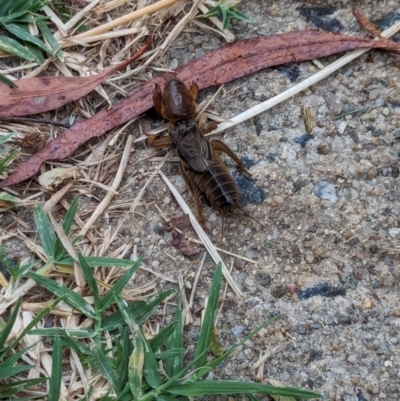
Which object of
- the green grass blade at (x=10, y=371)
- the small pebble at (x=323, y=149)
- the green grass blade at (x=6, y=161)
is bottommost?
the small pebble at (x=323, y=149)

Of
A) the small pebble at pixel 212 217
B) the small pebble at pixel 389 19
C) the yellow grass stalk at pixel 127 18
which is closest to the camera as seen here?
the small pebble at pixel 212 217

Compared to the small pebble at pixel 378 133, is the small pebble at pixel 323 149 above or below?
above

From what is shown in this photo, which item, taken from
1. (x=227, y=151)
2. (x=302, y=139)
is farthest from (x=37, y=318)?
(x=302, y=139)

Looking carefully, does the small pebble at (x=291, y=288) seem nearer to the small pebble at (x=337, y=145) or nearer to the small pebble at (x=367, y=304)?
the small pebble at (x=367, y=304)

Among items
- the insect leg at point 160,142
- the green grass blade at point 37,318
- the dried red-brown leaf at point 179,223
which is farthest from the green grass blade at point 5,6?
the green grass blade at point 37,318

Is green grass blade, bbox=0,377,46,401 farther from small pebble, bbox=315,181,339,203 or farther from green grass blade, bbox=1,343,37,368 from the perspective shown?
small pebble, bbox=315,181,339,203

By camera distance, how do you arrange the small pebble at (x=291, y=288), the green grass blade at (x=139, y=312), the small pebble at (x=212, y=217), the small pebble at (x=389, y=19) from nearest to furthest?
the green grass blade at (x=139, y=312), the small pebble at (x=291, y=288), the small pebble at (x=212, y=217), the small pebble at (x=389, y=19)

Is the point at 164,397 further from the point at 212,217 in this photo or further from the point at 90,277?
the point at 212,217

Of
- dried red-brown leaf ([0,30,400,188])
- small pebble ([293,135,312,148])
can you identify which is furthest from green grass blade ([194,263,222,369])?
dried red-brown leaf ([0,30,400,188])
